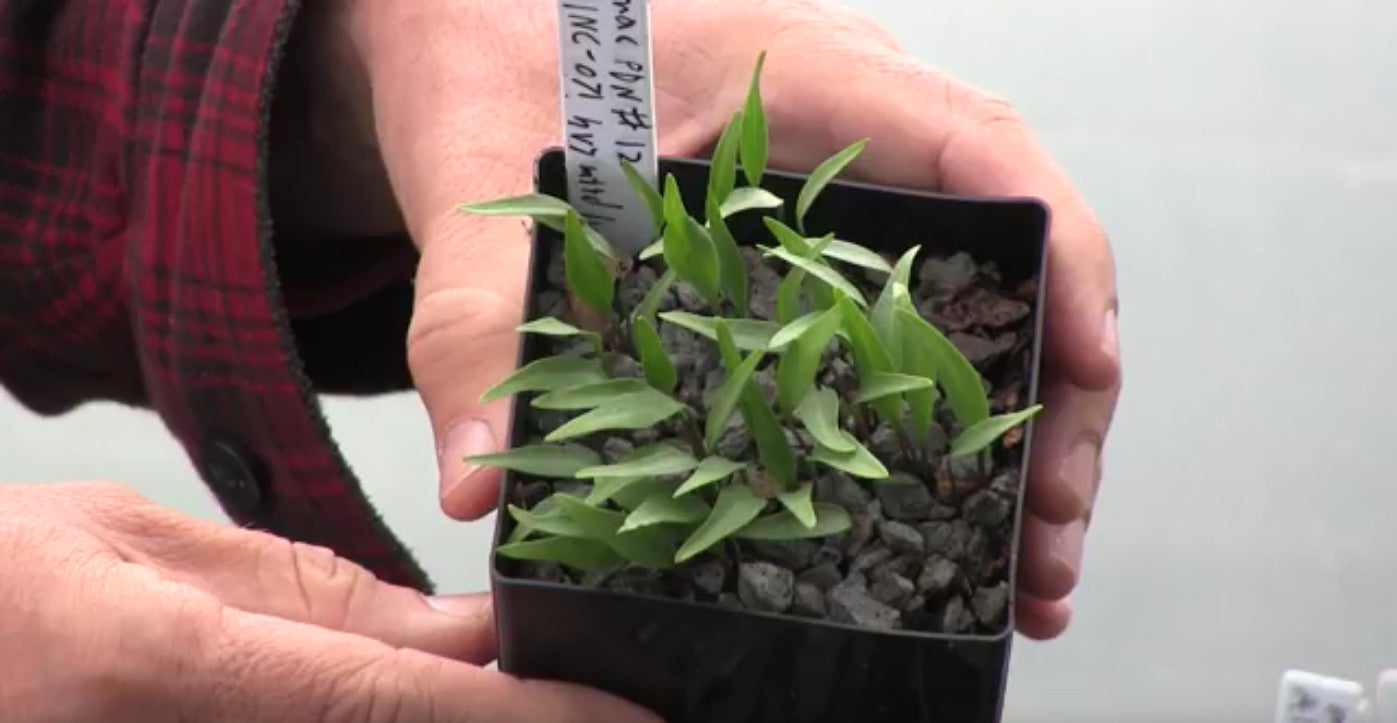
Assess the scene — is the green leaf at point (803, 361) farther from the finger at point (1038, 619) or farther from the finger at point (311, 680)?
the finger at point (1038, 619)

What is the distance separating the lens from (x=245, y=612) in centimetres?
48

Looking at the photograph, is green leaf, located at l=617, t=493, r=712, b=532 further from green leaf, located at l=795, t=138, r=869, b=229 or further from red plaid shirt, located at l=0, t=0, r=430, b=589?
red plaid shirt, located at l=0, t=0, r=430, b=589

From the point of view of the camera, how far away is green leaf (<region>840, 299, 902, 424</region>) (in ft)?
1.28

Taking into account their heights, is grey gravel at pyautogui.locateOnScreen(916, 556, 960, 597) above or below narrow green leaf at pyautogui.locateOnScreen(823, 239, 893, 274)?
below

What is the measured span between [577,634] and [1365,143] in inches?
33.2

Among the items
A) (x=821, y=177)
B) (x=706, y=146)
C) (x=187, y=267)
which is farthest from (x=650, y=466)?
(x=187, y=267)

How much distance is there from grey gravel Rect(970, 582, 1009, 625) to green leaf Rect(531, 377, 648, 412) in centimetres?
10

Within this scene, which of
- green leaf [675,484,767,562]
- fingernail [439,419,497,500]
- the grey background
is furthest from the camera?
the grey background

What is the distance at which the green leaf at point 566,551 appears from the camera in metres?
0.39

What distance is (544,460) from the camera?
41cm

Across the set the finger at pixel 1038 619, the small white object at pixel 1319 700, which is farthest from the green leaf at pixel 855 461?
the small white object at pixel 1319 700

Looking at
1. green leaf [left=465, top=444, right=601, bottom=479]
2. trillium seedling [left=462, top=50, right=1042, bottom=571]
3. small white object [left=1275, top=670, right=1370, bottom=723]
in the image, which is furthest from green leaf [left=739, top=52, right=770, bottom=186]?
small white object [left=1275, top=670, right=1370, bottom=723]

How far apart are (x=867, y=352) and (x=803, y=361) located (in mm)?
18

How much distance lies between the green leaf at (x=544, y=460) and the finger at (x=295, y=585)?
11 cm
